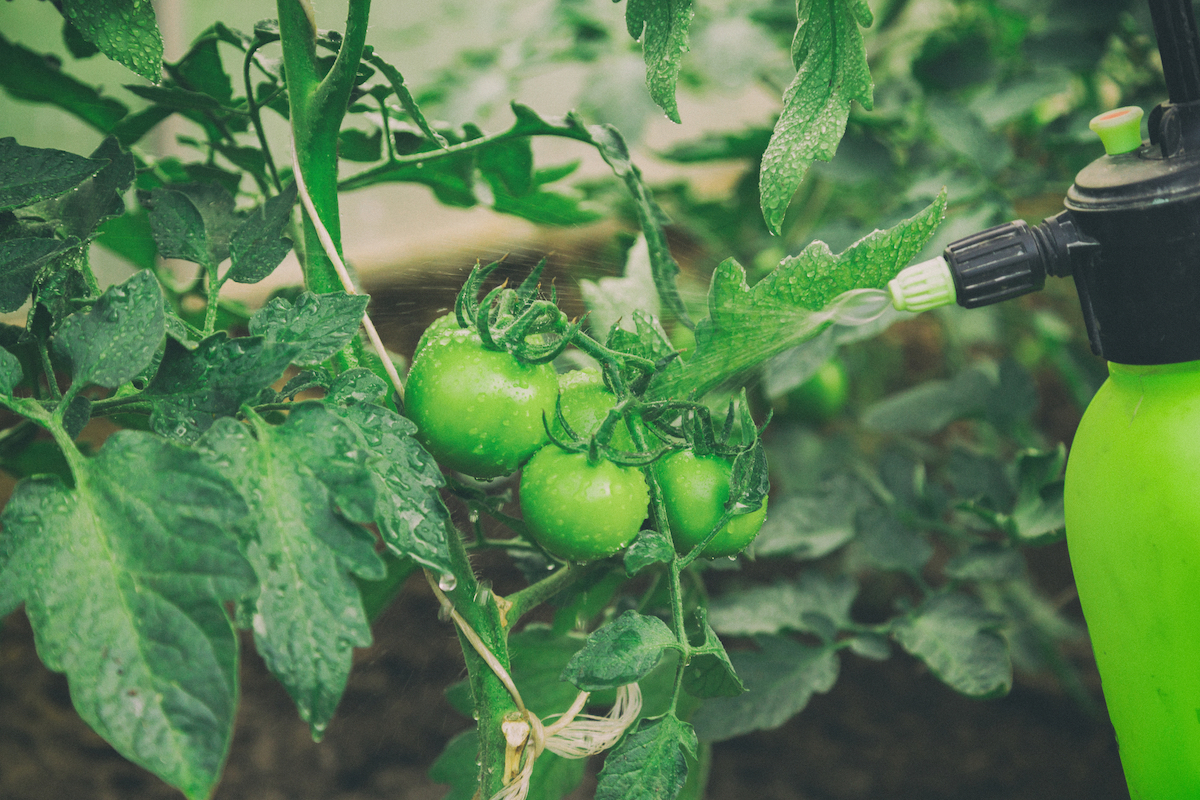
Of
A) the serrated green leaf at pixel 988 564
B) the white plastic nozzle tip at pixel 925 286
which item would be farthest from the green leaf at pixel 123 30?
the serrated green leaf at pixel 988 564

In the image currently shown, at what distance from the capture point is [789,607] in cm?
64

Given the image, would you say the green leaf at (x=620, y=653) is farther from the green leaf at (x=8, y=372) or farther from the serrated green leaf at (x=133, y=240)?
the serrated green leaf at (x=133, y=240)

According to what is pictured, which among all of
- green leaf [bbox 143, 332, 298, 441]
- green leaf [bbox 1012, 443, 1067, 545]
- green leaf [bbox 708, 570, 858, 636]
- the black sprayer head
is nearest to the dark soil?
green leaf [bbox 708, 570, 858, 636]

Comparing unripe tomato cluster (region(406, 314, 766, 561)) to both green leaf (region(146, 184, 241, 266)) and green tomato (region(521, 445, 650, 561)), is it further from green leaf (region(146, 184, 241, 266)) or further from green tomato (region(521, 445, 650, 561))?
green leaf (region(146, 184, 241, 266))

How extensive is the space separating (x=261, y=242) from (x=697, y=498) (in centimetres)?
24

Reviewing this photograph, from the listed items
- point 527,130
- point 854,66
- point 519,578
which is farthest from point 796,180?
point 519,578

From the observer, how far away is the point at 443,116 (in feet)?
2.90

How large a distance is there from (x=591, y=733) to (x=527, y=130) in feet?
1.10

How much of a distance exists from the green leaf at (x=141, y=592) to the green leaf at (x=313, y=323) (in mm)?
63

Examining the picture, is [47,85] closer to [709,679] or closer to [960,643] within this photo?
[709,679]

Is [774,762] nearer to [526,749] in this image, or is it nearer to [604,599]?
[604,599]

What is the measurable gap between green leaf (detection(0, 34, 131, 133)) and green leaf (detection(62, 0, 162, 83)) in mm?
158

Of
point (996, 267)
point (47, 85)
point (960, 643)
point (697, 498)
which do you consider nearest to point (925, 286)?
point (996, 267)

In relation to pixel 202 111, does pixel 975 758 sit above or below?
below
